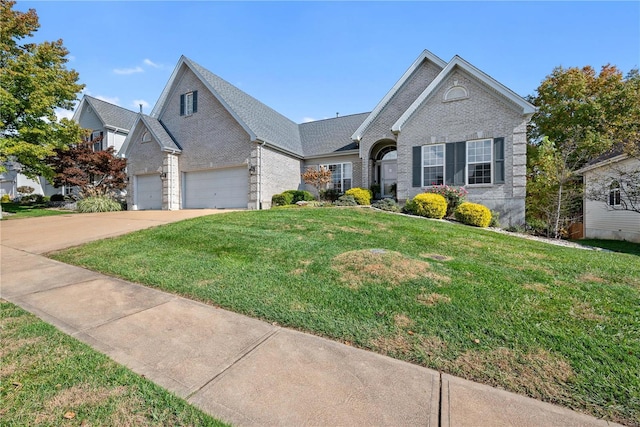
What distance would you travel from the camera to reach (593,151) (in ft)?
51.3

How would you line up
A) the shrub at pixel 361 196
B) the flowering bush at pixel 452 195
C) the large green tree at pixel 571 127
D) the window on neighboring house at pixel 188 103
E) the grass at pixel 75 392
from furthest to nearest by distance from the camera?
1. the window on neighboring house at pixel 188 103
2. the shrub at pixel 361 196
3. the large green tree at pixel 571 127
4. the flowering bush at pixel 452 195
5. the grass at pixel 75 392

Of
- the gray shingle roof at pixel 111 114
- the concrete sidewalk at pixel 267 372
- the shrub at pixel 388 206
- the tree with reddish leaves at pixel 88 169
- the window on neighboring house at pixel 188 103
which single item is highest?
the gray shingle roof at pixel 111 114

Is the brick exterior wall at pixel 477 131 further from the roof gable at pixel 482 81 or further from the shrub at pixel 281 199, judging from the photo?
the shrub at pixel 281 199

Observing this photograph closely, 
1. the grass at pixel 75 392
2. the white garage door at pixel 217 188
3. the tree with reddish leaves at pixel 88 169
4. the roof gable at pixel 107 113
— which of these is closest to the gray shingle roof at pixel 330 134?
the white garage door at pixel 217 188

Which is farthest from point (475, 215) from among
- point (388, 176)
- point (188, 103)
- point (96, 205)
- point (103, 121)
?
point (103, 121)

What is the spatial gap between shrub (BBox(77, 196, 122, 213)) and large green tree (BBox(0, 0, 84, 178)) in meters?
2.99

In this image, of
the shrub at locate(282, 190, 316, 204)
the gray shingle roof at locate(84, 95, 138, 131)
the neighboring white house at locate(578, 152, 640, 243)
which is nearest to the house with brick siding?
the shrub at locate(282, 190, 316, 204)

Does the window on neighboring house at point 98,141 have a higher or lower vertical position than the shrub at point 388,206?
higher

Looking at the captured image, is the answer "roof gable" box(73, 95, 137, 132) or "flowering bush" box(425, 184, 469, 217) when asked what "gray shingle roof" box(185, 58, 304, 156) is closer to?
"flowering bush" box(425, 184, 469, 217)

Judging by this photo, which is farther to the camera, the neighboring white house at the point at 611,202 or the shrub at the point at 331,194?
the shrub at the point at 331,194

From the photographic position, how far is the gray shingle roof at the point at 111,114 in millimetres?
Answer: 22703

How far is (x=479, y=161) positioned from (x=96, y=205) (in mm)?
20793

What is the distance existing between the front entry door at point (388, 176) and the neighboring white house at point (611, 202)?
8.13 metres

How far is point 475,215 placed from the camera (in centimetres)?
1062
